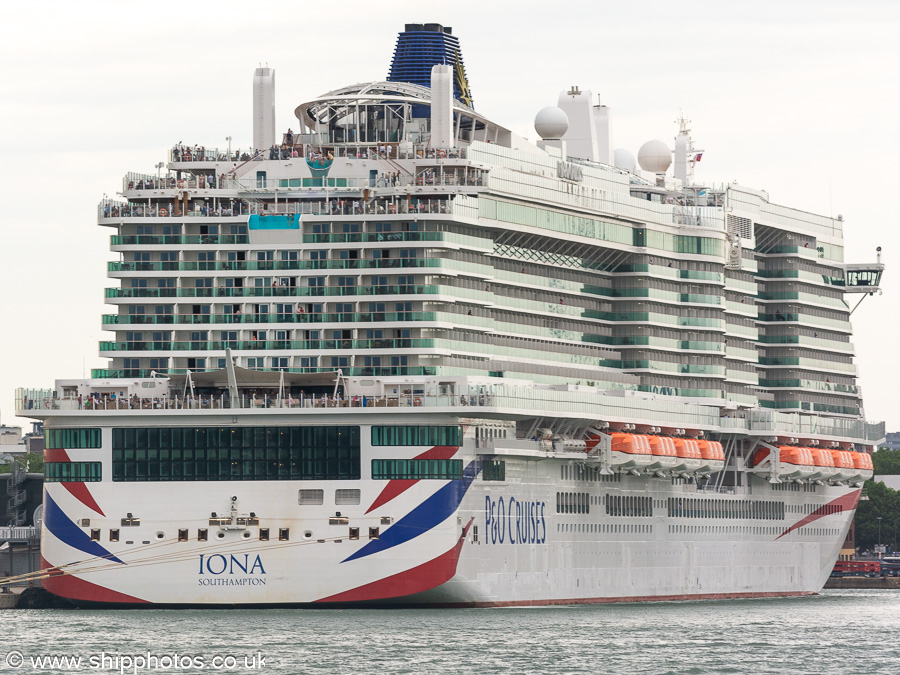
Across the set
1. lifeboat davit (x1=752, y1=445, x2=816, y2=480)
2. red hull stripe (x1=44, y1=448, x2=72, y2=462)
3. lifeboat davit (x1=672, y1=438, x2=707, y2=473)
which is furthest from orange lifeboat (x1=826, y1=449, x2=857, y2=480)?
red hull stripe (x1=44, y1=448, x2=72, y2=462)

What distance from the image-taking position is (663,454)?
376ft

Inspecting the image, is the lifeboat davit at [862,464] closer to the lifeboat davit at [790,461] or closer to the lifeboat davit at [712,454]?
the lifeboat davit at [790,461]

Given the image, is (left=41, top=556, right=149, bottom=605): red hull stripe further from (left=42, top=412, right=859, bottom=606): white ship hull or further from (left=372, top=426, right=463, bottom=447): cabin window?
(left=372, top=426, right=463, bottom=447): cabin window

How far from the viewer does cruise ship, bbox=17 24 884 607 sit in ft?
323

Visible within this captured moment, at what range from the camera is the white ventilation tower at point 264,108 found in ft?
365

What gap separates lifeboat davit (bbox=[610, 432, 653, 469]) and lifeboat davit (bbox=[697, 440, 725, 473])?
680cm

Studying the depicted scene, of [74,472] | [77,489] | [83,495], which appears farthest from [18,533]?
[83,495]

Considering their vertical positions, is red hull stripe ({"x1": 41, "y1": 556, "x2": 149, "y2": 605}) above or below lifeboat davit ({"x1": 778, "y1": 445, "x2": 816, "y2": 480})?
below

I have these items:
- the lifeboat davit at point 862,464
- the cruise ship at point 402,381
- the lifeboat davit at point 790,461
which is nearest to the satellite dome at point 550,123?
the cruise ship at point 402,381

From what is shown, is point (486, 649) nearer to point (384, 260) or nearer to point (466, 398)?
point (466, 398)

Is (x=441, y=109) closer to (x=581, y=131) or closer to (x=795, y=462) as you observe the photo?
(x=581, y=131)

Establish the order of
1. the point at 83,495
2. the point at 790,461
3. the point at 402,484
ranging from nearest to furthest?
the point at 402,484 → the point at 83,495 → the point at 790,461

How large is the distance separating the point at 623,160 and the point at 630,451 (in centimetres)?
2662

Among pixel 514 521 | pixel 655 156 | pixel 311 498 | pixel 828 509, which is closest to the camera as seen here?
pixel 311 498
